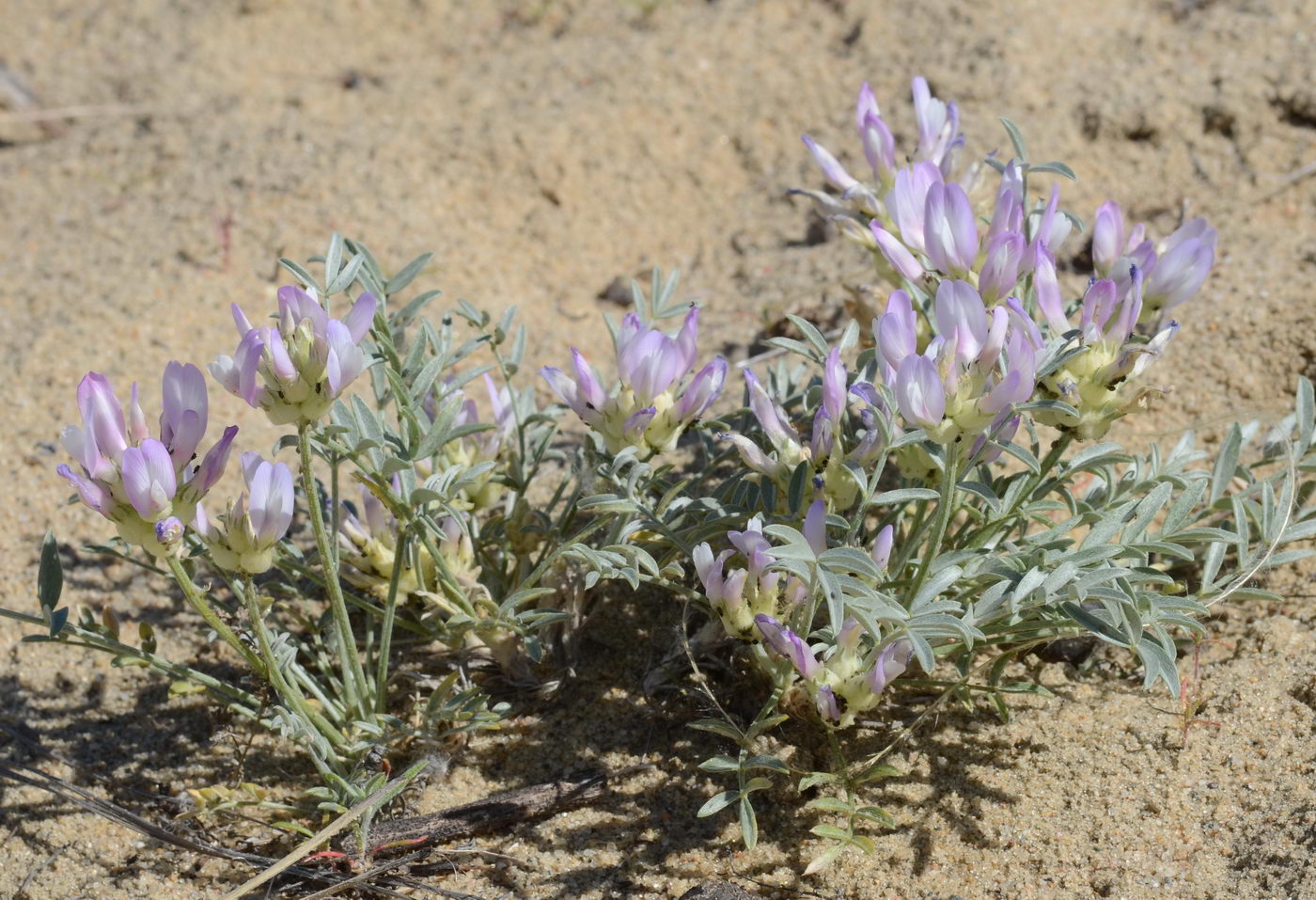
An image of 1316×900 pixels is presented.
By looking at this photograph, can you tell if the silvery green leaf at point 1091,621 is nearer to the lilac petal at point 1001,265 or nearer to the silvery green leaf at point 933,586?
the silvery green leaf at point 933,586

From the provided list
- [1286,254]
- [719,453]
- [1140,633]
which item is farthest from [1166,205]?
[1140,633]

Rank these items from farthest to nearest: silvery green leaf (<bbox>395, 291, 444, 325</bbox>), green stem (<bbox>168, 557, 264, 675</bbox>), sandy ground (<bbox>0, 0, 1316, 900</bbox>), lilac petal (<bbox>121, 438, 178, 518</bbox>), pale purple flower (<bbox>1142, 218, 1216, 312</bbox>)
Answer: silvery green leaf (<bbox>395, 291, 444, 325</bbox>) < sandy ground (<bbox>0, 0, 1316, 900</bbox>) < pale purple flower (<bbox>1142, 218, 1216, 312</bbox>) < green stem (<bbox>168, 557, 264, 675</bbox>) < lilac petal (<bbox>121, 438, 178, 518</bbox>)

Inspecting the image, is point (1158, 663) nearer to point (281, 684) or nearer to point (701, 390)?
point (701, 390)

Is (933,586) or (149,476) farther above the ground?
(149,476)

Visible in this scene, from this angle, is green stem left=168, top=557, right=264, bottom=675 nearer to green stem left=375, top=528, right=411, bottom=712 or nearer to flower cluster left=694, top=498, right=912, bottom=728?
green stem left=375, top=528, right=411, bottom=712

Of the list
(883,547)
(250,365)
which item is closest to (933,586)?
(883,547)

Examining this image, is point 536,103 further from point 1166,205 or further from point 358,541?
point 358,541

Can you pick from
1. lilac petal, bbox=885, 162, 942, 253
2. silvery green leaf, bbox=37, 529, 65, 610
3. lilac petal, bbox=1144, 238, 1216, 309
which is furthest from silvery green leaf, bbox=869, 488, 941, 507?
silvery green leaf, bbox=37, 529, 65, 610
